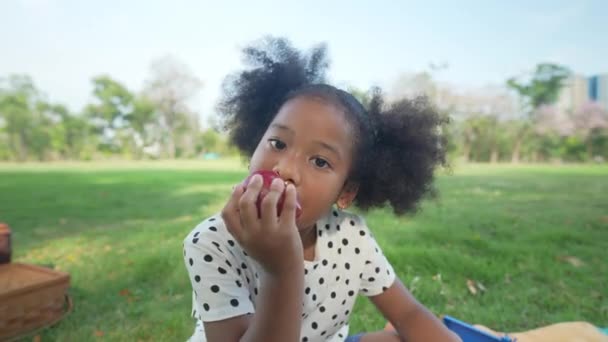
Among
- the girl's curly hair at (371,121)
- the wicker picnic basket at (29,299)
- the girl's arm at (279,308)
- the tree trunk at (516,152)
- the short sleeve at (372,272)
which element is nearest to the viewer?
the girl's arm at (279,308)

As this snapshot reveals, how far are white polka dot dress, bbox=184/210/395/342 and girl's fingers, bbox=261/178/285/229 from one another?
249 mm

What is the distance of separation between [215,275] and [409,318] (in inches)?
35.1

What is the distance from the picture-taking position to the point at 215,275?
1369 mm

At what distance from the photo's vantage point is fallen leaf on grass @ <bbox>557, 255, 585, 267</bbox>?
4000 millimetres

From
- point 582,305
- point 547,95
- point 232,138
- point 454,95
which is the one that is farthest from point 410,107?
point 547,95

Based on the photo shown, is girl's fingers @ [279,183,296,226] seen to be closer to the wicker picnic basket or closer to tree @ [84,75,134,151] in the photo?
the wicker picnic basket

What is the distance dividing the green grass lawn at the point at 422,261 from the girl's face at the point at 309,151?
A: 113 cm

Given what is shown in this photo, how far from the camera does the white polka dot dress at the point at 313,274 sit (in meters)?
1.35

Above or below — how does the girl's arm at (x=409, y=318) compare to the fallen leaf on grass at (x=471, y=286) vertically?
above

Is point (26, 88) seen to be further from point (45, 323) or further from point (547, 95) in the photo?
point (547, 95)

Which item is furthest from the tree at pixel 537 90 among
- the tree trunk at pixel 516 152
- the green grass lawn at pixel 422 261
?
the green grass lawn at pixel 422 261

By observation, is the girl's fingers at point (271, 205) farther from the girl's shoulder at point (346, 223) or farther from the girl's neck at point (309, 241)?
the girl's shoulder at point (346, 223)

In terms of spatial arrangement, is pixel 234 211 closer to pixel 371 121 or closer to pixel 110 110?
pixel 371 121

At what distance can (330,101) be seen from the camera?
5.23 feet
